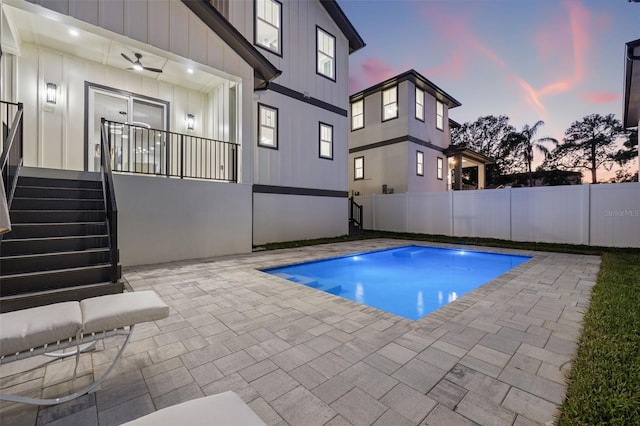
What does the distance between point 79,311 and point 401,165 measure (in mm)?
14290

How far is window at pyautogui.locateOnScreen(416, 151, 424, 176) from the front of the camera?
15.1 metres

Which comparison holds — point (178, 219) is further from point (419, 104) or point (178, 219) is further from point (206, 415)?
point (419, 104)

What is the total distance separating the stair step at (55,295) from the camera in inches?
120

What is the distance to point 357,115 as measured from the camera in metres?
16.8

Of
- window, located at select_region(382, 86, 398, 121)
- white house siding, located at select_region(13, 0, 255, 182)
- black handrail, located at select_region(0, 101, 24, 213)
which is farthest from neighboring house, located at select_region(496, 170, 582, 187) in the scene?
black handrail, located at select_region(0, 101, 24, 213)

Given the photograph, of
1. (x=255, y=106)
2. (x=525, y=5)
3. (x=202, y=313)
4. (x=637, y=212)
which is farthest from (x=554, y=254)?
(x=525, y=5)

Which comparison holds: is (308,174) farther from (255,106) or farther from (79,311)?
(79,311)

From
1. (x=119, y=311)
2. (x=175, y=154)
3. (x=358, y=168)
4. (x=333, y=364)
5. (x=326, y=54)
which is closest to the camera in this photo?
(x=119, y=311)

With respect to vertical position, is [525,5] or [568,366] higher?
[525,5]

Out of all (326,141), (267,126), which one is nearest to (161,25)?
(267,126)

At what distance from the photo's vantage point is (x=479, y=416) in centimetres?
169

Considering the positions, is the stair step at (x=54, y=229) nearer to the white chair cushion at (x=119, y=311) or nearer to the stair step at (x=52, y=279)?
the stair step at (x=52, y=279)

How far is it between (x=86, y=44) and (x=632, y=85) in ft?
47.6

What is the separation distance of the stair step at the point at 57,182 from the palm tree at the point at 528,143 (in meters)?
28.0
